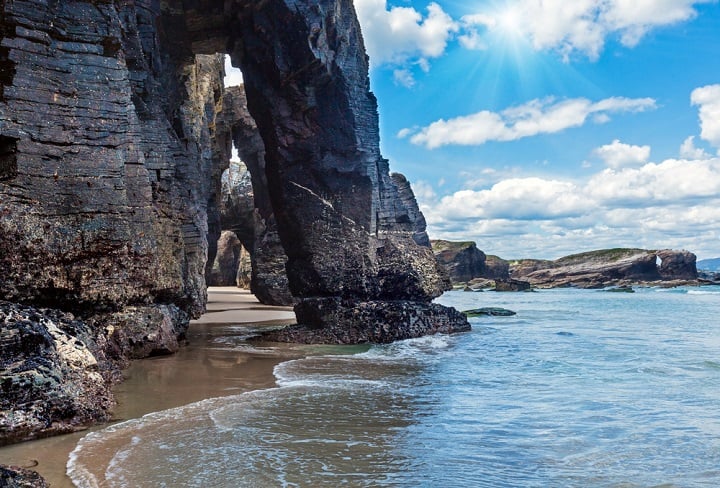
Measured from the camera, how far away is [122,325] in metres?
10.0

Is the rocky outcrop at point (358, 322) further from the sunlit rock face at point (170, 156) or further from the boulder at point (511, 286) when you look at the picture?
the boulder at point (511, 286)

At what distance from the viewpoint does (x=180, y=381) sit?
8820 mm

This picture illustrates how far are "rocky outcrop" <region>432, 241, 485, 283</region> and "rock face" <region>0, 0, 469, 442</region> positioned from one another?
51946mm

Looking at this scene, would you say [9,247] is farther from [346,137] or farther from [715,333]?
[715,333]

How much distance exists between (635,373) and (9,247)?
10.2m

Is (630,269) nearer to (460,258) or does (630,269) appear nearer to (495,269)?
(495,269)

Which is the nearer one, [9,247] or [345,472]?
[345,472]

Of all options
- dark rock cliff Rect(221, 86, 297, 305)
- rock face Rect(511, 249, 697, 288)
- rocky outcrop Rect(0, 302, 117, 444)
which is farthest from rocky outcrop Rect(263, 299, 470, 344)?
rock face Rect(511, 249, 697, 288)

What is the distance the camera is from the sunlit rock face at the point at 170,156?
335 inches

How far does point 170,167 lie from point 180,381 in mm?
6266

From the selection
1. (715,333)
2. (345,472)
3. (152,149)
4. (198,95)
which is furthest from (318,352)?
(715,333)

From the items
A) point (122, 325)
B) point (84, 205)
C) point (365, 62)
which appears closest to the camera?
point (84, 205)

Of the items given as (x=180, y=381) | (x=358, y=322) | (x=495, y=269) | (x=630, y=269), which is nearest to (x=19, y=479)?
(x=180, y=381)

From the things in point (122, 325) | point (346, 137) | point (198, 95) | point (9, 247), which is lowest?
point (122, 325)
